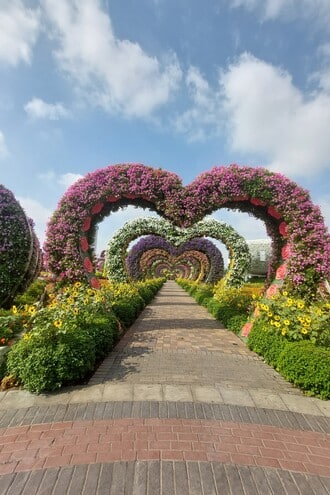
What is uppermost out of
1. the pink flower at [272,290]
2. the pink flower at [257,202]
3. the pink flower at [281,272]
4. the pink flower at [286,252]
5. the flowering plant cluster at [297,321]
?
the pink flower at [257,202]

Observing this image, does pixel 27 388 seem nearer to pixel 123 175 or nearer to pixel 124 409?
pixel 124 409

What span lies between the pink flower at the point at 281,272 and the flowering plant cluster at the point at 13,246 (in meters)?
5.55

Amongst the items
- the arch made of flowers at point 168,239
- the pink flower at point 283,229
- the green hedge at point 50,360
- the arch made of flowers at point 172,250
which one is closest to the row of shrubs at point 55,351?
the green hedge at point 50,360

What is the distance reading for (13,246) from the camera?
6.22 metres

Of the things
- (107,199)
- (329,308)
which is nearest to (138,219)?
(107,199)

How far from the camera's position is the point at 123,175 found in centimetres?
753

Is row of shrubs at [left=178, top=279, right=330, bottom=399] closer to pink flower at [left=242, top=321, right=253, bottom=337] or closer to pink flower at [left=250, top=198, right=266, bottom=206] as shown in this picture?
pink flower at [left=242, top=321, right=253, bottom=337]

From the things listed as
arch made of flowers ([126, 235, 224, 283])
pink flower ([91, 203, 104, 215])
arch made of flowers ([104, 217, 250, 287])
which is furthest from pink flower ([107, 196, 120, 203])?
arch made of flowers ([126, 235, 224, 283])

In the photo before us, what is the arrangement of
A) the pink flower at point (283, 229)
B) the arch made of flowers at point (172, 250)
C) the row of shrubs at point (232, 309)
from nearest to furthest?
the pink flower at point (283, 229) < the row of shrubs at point (232, 309) < the arch made of flowers at point (172, 250)

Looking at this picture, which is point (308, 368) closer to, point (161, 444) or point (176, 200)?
point (161, 444)

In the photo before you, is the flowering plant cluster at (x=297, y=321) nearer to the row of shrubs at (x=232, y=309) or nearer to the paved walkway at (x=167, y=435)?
the paved walkway at (x=167, y=435)

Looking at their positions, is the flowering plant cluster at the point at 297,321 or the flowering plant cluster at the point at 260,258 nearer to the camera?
the flowering plant cluster at the point at 297,321

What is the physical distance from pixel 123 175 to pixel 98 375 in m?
4.57

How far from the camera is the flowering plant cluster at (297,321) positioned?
4.98 m
